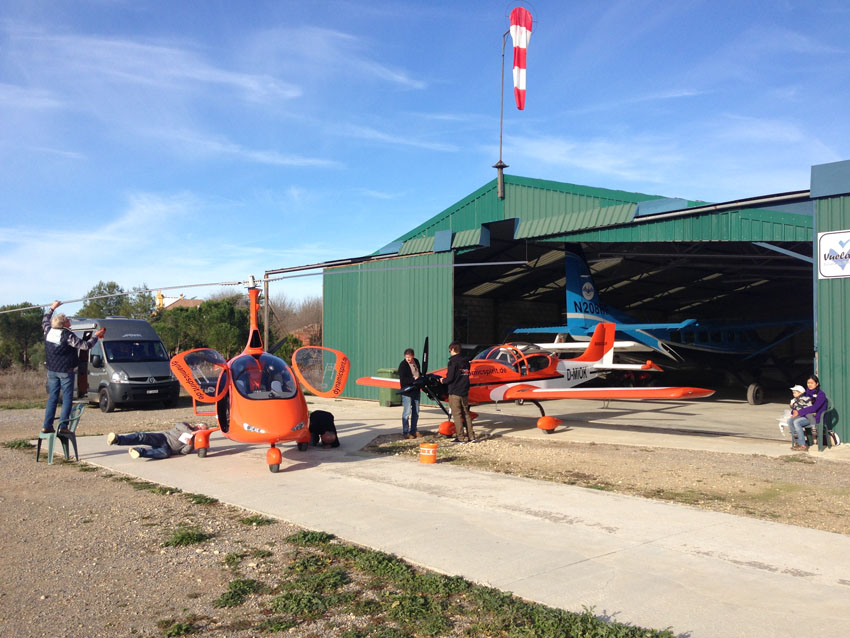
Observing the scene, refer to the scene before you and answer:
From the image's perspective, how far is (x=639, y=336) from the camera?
22.7m

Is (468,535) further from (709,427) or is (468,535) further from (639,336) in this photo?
(639,336)

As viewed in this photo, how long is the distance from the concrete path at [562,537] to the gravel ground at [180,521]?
0.57m

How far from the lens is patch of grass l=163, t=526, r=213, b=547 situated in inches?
216

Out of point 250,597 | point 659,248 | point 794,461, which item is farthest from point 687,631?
point 659,248

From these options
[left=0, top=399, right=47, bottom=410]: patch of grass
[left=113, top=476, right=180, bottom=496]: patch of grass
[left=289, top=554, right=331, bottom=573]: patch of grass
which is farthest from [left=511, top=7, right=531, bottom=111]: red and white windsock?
[left=0, top=399, right=47, bottom=410]: patch of grass

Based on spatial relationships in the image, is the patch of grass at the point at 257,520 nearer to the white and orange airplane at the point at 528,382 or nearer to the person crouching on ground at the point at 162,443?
the person crouching on ground at the point at 162,443

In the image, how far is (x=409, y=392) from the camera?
11.7m

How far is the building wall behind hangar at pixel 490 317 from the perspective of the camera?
28.8 metres

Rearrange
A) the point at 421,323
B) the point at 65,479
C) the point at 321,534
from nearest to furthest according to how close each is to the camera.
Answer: the point at 321,534 → the point at 65,479 → the point at 421,323

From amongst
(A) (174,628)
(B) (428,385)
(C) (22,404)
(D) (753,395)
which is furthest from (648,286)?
(A) (174,628)

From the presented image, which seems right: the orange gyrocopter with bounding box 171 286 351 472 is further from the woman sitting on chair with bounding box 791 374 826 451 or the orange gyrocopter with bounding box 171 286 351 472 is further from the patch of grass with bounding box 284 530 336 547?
the woman sitting on chair with bounding box 791 374 826 451

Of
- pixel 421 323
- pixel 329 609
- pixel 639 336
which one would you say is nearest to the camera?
pixel 329 609

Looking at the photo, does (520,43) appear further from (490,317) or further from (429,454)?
(490,317)

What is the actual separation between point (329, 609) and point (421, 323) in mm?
14754
